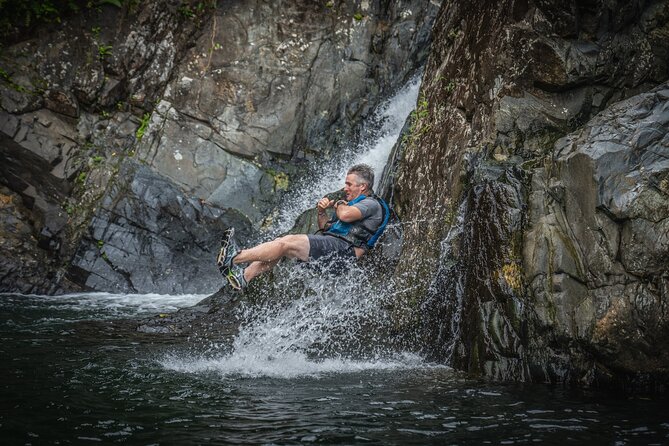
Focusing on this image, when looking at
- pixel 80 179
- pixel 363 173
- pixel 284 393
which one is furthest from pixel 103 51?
pixel 284 393

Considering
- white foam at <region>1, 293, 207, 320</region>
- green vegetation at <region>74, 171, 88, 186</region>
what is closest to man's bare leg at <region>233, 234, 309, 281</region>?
white foam at <region>1, 293, 207, 320</region>

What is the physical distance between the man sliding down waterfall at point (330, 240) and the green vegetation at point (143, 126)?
27.6 ft

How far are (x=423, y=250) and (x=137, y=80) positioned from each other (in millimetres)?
10602

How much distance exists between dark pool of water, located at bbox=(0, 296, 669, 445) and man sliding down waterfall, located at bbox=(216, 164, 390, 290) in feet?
4.90

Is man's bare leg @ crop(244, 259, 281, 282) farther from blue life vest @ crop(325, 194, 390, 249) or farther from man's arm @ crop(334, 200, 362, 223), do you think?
man's arm @ crop(334, 200, 362, 223)

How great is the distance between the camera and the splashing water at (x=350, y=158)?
1407cm

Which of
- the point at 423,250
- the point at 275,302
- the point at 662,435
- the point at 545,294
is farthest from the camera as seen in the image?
the point at 275,302

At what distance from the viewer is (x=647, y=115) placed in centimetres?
607

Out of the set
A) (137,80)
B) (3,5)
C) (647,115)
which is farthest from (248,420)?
(3,5)

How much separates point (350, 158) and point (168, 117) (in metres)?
4.93

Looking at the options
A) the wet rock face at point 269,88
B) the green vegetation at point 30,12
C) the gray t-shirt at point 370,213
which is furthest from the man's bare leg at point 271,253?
the green vegetation at point 30,12

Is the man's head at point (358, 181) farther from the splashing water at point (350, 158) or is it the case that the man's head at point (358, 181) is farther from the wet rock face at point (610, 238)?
the splashing water at point (350, 158)

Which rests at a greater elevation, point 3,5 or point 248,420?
point 3,5

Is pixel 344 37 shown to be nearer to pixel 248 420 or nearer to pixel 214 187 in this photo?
pixel 214 187
